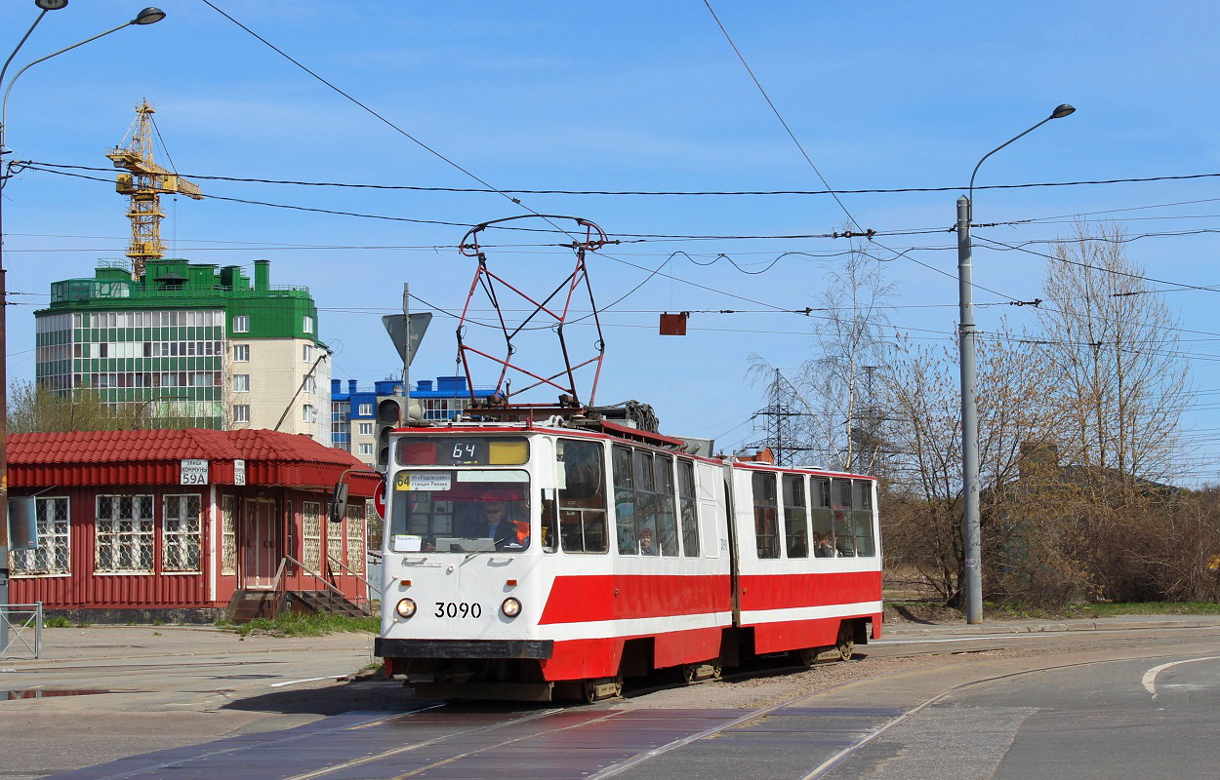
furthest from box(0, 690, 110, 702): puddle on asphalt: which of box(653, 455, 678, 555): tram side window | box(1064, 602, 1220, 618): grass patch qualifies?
box(1064, 602, 1220, 618): grass patch

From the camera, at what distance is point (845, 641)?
21188mm

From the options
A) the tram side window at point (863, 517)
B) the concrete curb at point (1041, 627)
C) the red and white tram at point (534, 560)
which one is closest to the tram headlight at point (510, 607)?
the red and white tram at point (534, 560)

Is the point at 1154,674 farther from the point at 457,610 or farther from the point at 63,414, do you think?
the point at 63,414

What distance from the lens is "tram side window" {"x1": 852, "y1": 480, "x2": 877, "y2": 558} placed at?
2145 centimetres

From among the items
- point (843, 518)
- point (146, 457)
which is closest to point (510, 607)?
point (843, 518)

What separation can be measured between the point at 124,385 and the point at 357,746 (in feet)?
370

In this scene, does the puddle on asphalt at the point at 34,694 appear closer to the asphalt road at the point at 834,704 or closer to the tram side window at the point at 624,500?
the asphalt road at the point at 834,704

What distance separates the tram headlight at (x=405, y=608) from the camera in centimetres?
1376

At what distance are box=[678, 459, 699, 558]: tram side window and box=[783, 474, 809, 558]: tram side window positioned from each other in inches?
110

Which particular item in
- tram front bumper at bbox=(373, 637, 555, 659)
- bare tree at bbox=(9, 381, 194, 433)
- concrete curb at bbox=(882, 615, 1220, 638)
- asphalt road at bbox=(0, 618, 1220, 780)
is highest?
bare tree at bbox=(9, 381, 194, 433)

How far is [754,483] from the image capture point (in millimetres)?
18672

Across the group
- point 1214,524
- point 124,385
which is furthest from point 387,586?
point 124,385

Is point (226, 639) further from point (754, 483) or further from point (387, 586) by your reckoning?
point (387, 586)

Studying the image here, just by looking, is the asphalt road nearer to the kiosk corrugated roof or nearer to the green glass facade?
the kiosk corrugated roof
